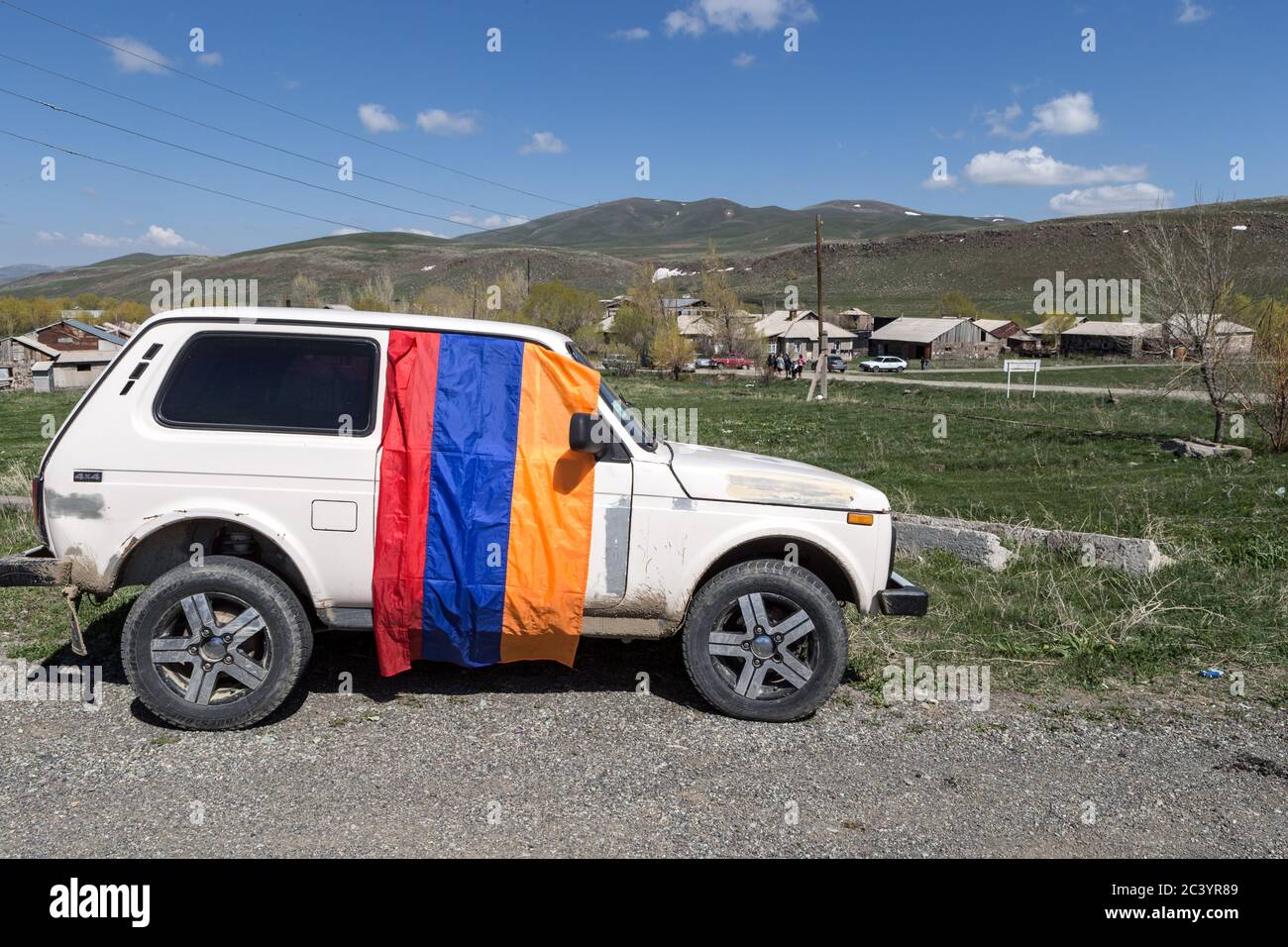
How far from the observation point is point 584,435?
5098mm


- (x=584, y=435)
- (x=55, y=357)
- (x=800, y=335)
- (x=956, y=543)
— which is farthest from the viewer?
(x=800, y=335)

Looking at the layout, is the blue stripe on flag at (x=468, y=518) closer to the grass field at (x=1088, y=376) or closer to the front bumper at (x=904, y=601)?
the front bumper at (x=904, y=601)

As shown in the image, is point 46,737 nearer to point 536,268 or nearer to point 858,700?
point 858,700

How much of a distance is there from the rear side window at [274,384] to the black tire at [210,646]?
32.7 inches

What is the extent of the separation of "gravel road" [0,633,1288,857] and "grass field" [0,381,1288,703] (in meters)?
0.64

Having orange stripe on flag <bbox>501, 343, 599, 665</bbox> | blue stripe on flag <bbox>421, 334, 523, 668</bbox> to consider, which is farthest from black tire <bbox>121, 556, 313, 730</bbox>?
orange stripe on flag <bbox>501, 343, 599, 665</bbox>

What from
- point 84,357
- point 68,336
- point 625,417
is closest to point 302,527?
point 625,417

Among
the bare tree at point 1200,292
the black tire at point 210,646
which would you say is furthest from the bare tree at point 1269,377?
the black tire at point 210,646

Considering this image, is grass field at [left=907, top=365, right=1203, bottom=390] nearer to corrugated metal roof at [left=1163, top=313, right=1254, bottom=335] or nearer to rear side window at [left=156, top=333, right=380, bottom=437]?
corrugated metal roof at [left=1163, top=313, right=1254, bottom=335]

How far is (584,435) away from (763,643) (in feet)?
5.01

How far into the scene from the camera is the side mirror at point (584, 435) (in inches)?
201

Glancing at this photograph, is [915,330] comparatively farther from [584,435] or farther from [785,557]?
[584,435]
